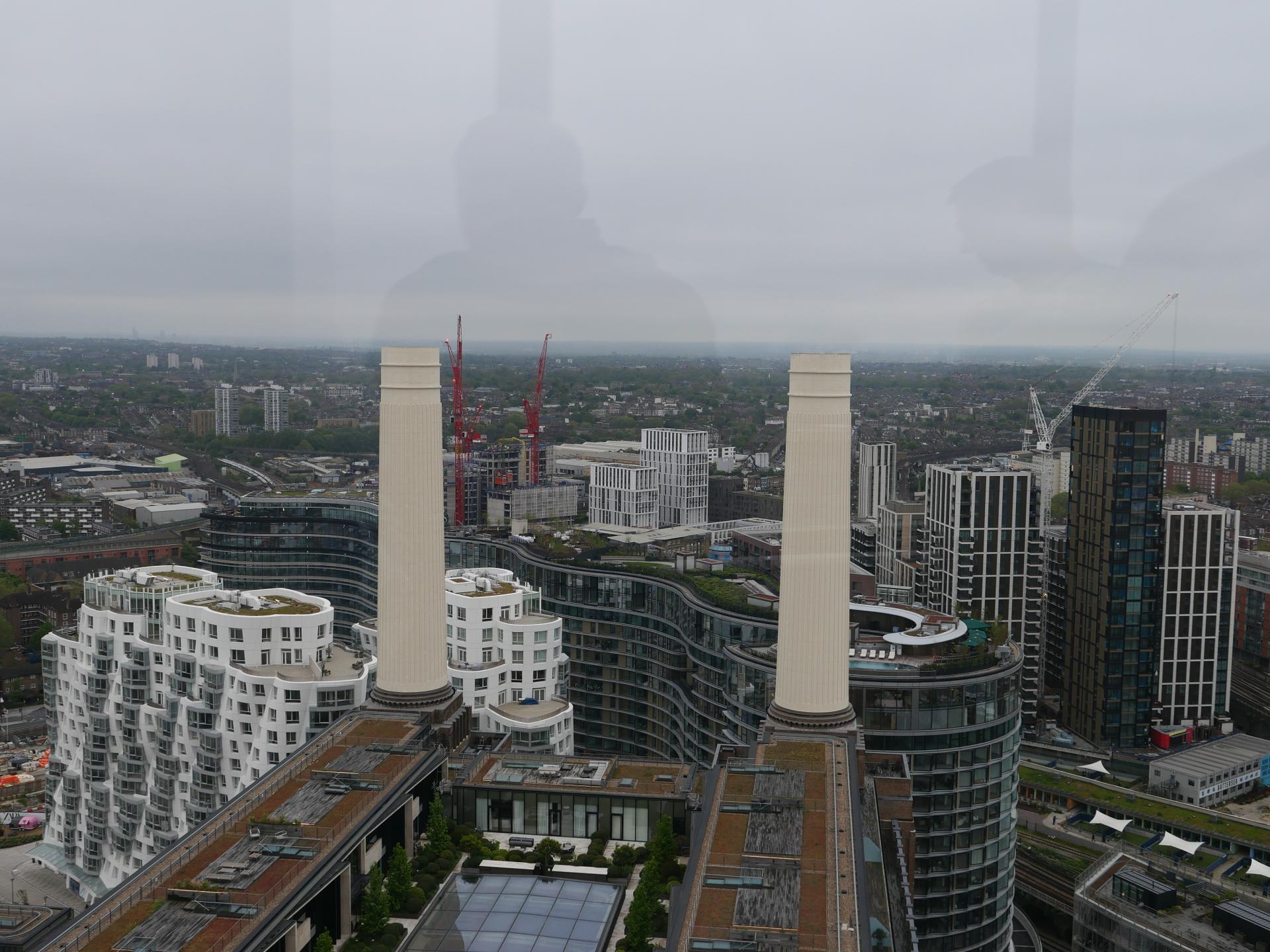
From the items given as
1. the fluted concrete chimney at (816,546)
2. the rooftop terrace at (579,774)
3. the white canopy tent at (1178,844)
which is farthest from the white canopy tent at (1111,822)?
the rooftop terrace at (579,774)

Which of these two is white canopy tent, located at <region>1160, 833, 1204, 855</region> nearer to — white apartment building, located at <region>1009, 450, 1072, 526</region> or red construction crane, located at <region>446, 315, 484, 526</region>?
white apartment building, located at <region>1009, 450, 1072, 526</region>

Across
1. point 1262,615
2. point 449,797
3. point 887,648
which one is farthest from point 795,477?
point 1262,615

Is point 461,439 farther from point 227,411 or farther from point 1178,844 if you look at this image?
point 1178,844

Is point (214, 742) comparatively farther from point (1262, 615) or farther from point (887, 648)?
point (1262, 615)

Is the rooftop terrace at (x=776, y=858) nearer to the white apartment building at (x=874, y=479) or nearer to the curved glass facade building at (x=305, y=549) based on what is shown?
the curved glass facade building at (x=305, y=549)

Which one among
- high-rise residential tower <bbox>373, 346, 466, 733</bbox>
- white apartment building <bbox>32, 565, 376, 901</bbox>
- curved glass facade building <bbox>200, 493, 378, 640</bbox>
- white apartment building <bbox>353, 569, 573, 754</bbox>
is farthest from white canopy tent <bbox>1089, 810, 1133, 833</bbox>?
curved glass facade building <bbox>200, 493, 378, 640</bbox>

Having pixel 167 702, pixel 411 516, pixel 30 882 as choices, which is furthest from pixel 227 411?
pixel 411 516
